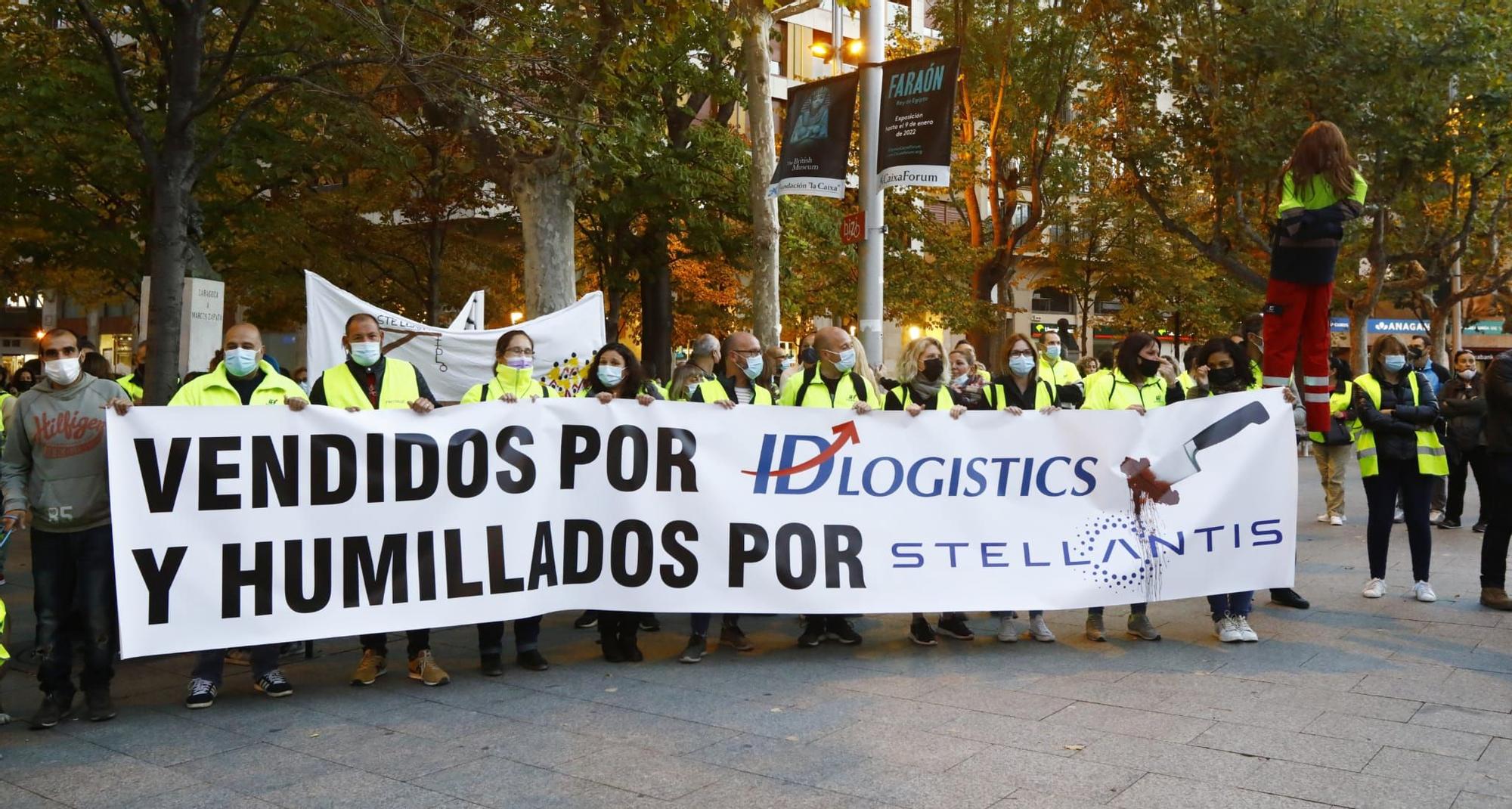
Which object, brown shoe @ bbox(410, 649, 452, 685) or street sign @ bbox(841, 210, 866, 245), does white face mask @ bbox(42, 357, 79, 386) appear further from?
street sign @ bbox(841, 210, 866, 245)

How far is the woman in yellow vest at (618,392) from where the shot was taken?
668 centimetres

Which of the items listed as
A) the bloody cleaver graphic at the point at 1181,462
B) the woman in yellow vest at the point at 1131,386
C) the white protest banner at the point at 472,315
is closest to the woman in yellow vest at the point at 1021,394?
the woman in yellow vest at the point at 1131,386

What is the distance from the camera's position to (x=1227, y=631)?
22.8 feet

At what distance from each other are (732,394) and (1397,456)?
4.26 metres

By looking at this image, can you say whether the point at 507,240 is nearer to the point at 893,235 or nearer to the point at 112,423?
the point at 893,235

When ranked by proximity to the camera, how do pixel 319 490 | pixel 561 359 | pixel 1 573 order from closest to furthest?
pixel 319 490 → pixel 1 573 → pixel 561 359

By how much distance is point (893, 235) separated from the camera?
2788cm

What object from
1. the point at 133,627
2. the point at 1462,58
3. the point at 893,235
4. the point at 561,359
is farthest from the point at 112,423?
the point at 893,235

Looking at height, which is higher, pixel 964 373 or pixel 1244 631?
pixel 964 373

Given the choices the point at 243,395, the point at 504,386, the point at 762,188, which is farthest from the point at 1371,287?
the point at 243,395

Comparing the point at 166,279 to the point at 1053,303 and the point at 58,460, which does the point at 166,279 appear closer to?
the point at 58,460

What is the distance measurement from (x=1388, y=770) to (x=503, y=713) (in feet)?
12.2

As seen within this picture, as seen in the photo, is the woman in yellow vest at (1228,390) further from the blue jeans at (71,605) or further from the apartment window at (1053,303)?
the apartment window at (1053,303)

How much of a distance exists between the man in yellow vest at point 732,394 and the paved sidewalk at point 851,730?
132 mm
